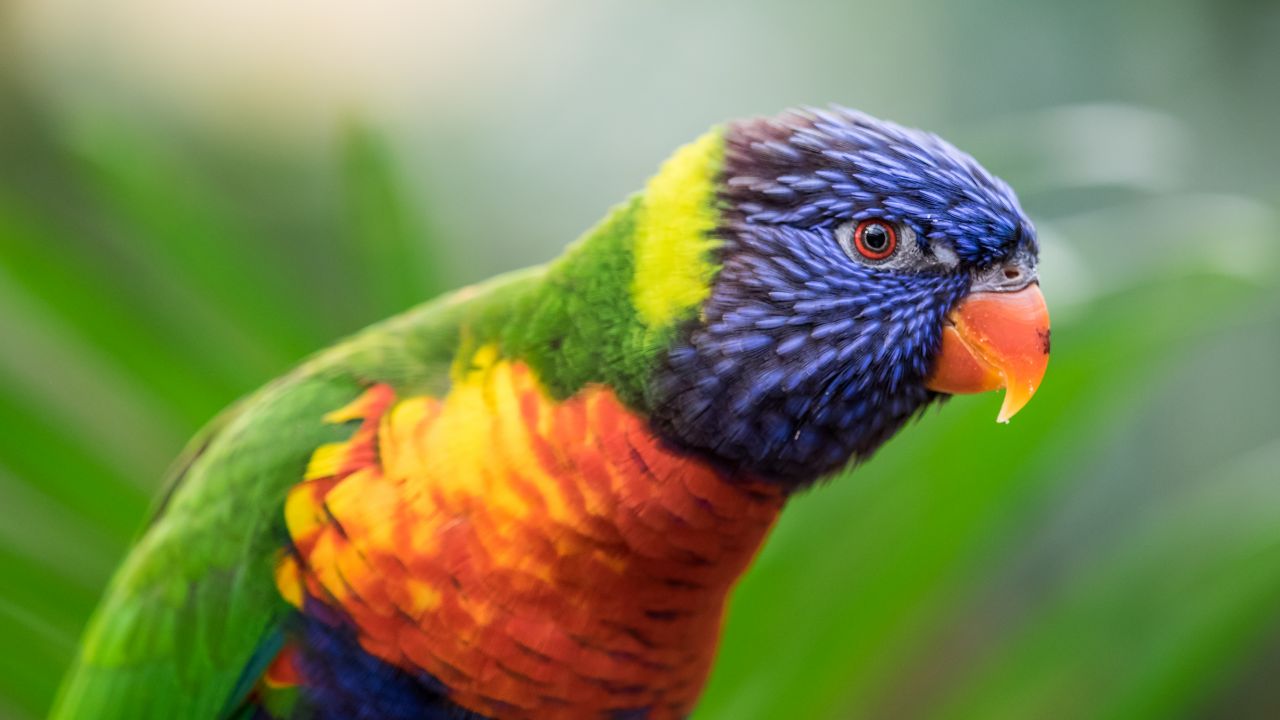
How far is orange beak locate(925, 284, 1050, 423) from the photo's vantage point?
1108 mm

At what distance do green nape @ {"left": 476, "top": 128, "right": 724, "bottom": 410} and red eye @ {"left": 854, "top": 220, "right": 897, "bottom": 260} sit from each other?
15 cm

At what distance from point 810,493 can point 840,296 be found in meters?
0.55

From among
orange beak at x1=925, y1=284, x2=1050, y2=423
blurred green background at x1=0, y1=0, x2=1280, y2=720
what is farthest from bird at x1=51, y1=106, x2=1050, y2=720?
blurred green background at x1=0, y1=0, x2=1280, y2=720

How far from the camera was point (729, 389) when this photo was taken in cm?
111

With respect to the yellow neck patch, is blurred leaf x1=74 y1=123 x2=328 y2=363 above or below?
below

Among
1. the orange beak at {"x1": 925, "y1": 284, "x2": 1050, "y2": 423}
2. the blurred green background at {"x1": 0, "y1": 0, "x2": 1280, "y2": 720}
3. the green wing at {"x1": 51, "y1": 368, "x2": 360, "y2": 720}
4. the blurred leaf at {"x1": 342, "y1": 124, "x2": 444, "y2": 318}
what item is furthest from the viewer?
the blurred leaf at {"x1": 342, "y1": 124, "x2": 444, "y2": 318}

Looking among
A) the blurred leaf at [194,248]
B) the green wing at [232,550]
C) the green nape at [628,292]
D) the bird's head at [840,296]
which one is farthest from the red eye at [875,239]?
the blurred leaf at [194,248]

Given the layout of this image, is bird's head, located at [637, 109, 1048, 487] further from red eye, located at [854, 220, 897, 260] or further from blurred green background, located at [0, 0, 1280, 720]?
blurred green background, located at [0, 0, 1280, 720]

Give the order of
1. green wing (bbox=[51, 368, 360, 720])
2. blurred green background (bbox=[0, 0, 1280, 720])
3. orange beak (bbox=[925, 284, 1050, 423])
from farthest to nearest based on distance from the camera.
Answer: blurred green background (bbox=[0, 0, 1280, 720]), green wing (bbox=[51, 368, 360, 720]), orange beak (bbox=[925, 284, 1050, 423])

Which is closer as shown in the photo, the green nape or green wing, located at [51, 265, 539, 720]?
the green nape

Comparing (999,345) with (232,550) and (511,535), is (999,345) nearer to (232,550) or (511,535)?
(511,535)

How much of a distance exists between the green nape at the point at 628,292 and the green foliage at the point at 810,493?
59 cm

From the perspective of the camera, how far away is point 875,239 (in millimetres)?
1123

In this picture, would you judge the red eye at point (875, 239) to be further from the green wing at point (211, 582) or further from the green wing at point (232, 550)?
the green wing at point (211, 582)
